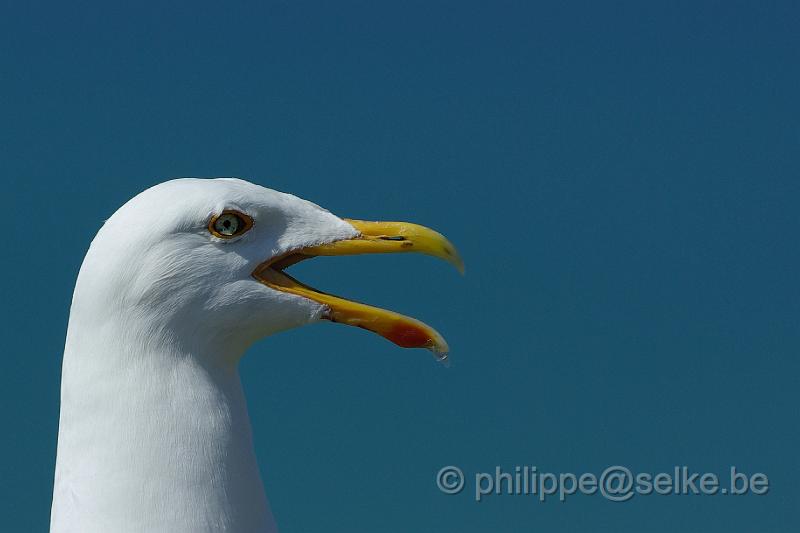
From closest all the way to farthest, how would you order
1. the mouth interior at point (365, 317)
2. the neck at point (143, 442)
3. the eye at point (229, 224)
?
the neck at point (143, 442) < the eye at point (229, 224) < the mouth interior at point (365, 317)

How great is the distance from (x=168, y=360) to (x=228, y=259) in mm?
588

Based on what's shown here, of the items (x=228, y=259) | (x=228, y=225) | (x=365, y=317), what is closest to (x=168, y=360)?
(x=228, y=259)

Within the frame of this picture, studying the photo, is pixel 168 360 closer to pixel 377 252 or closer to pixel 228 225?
pixel 228 225

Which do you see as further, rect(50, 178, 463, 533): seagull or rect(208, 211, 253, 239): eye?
rect(208, 211, 253, 239): eye

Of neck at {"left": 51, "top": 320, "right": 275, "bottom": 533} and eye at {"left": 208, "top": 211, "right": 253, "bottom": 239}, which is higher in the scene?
eye at {"left": 208, "top": 211, "right": 253, "bottom": 239}

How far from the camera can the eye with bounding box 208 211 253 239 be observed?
A: 7.98 metres

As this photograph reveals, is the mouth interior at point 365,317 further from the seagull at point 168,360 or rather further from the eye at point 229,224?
the eye at point 229,224

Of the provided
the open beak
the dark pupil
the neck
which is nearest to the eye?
the dark pupil

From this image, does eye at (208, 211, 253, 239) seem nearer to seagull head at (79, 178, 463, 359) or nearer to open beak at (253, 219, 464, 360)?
seagull head at (79, 178, 463, 359)

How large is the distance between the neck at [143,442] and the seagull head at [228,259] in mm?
149

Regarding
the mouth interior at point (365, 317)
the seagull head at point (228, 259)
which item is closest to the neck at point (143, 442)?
the seagull head at point (228, 259)

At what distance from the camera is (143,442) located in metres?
7.84

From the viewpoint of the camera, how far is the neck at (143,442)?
7.78 metres

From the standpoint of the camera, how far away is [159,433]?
7.86 m
